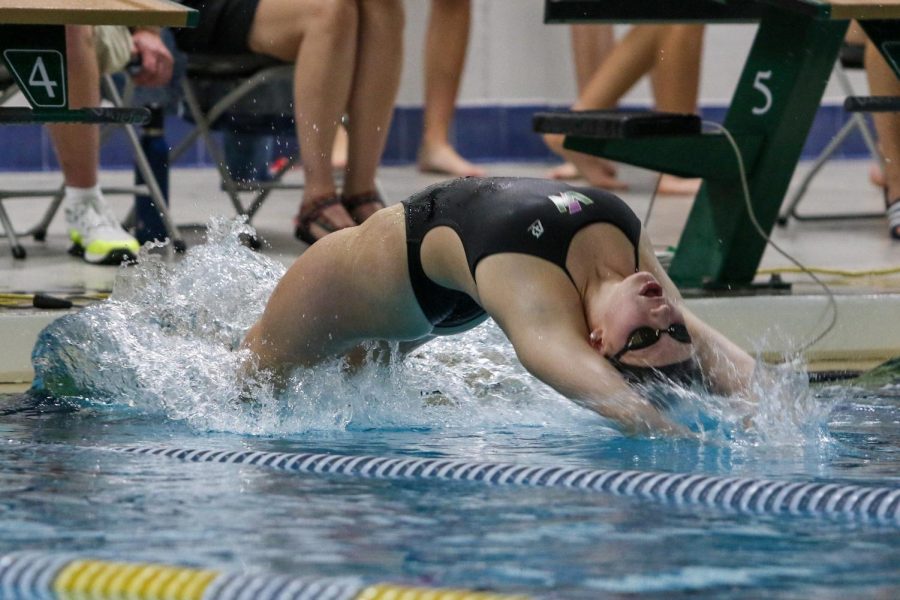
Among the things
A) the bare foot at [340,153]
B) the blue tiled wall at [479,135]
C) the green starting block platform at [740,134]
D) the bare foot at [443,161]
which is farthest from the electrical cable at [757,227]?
the blue tiled wall at [479,135]

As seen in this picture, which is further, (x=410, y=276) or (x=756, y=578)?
(x=410, y=276)

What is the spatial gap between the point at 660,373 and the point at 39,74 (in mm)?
1695

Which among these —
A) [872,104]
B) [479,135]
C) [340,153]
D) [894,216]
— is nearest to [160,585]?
[872,104]

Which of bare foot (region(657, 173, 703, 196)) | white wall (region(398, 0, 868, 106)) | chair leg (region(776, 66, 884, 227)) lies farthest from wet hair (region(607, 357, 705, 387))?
white wall (region(398, 0, 868, 106))

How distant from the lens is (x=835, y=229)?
5680mm

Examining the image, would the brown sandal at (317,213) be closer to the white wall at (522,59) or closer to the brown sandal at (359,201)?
the brown sandal at (359,201)

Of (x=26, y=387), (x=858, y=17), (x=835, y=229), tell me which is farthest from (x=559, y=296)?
(x=835, y=229)

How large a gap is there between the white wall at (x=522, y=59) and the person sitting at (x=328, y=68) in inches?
151

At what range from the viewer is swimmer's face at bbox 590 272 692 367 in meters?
2.67

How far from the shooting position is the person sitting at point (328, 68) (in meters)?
4.55

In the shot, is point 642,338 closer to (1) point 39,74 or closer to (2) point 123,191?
(1) point 39,74

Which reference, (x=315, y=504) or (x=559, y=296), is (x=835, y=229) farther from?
(x=315, y=504)

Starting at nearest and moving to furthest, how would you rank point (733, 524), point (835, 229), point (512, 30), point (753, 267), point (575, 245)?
point (733, 524)
point (575, 245)
point (753, 267)
point (835, 229)
point (512, 30)

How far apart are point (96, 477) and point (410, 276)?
2.31 feet
